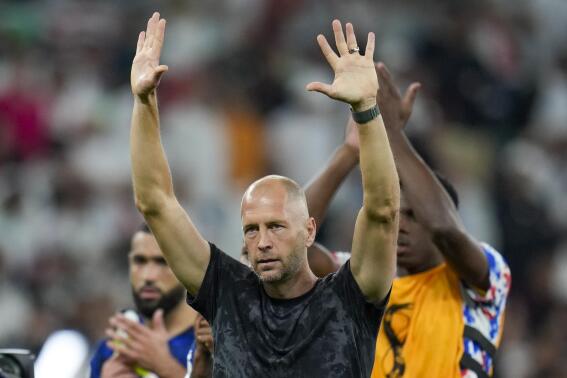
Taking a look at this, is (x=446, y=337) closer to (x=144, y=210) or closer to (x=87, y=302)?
(x=144, y=210)

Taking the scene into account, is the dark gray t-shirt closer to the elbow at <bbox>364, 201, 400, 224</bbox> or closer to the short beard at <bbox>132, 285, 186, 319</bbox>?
the elbow at <bbox>364, 201, 400, 224</bbox>

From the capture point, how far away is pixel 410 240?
657 centimetres

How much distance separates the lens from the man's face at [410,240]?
655 cm

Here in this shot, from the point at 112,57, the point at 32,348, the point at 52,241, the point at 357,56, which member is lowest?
the point at 32,348

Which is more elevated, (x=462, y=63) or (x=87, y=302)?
(x=462, y=63)

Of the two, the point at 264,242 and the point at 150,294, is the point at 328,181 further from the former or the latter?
the point at 264,242

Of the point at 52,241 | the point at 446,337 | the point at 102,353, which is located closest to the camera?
the point at 446,337

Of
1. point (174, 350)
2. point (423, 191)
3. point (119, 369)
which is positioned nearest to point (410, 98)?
point (423, 191)

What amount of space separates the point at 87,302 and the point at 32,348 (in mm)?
816

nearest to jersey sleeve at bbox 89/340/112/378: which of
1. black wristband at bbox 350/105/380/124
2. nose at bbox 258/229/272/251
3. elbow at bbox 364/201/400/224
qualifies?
nose at bbox 258/229/272/251

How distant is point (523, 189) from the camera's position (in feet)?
39.5

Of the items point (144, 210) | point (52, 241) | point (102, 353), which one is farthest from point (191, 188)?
point (144, 210)

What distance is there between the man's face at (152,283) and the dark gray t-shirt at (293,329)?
1.68m

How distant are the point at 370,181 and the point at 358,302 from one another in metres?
0.48
